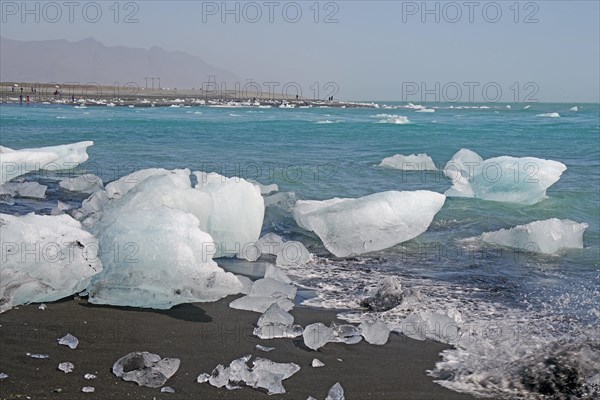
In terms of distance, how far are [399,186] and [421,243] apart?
3730 millimetres

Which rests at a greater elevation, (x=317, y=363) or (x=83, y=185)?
(x=83, y=185)

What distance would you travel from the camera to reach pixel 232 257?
545 cm

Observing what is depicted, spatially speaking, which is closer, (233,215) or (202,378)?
(202,378)

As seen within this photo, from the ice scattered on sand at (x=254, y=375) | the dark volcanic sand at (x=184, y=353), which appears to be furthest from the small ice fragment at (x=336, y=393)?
the ice scattered on sand at (x=254, y=375)

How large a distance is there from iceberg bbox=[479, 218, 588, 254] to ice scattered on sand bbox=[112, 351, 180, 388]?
409cm

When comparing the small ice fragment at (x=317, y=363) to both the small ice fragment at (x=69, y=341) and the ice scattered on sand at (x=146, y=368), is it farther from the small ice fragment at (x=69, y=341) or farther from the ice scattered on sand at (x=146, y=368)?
the small ice fragment at (x=69, y=341)

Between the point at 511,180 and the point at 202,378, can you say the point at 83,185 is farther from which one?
the point at 202,378

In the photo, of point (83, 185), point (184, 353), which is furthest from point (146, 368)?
point (83, 185)

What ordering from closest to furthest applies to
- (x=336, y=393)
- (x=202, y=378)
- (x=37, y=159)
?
1. (x=336, y=393)
2. (x=202, y=378)
3. (x=37, y=159)

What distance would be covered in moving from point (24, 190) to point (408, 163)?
22.8ft

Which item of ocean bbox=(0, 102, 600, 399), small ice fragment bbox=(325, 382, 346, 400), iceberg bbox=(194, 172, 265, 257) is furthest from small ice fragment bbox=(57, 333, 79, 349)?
iceberg bbox=(194, 172, 265, 257)

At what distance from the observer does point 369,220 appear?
5922 mm

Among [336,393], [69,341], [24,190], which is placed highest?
[24,190]

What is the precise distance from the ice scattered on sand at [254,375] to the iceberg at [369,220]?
8.38ft
